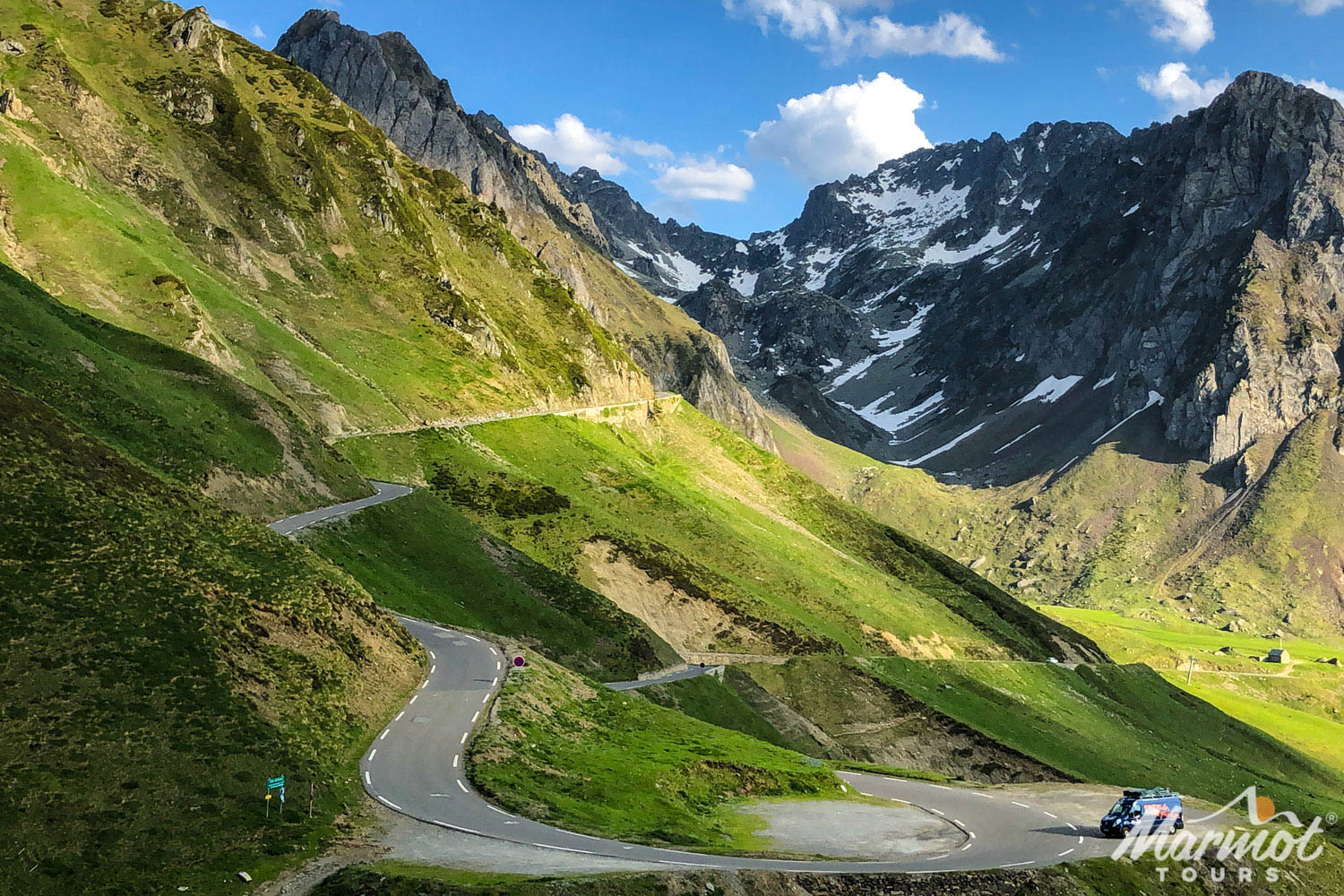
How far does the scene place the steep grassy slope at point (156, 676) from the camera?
2666 centimetres

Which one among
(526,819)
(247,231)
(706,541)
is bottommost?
(526,819)

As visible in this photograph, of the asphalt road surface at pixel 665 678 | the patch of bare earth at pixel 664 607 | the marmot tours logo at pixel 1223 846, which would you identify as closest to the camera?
the marmot tours logo at pixel 1223 846

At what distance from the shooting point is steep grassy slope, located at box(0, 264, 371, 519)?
62062mm

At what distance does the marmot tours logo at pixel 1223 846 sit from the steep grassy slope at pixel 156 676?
3654 centimetres

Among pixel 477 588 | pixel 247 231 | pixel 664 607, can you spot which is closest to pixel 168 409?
pixel 477 588

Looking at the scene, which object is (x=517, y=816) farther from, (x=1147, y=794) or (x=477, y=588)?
(x=477, y=588)

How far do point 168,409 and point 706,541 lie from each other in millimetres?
73112

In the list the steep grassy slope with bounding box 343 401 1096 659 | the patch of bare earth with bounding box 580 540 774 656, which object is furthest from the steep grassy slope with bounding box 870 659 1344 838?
the patch of bare earth with bounding box 580 540 774 656

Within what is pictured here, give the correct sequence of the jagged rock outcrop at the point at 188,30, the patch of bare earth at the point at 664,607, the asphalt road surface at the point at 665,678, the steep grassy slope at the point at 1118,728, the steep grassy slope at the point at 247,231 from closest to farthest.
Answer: the asphalt road surface at the point at 665,678 → the patch of bare earth at the point at 664,607 → the steep grassy slope at the point at 247,231 → the steep grassy slope at the point at 1118,728 → the jagged rock outcrop at the point at 188,30

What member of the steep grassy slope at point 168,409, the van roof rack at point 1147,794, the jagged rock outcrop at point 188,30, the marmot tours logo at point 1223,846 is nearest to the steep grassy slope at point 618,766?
the van roof rack at point 1147,794

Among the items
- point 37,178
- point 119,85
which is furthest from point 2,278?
point 119,85

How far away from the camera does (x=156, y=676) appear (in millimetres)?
34250

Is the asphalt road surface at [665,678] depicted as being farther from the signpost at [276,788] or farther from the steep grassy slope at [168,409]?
the signpost at [276,788]

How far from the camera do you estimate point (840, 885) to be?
33.2 meters
